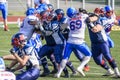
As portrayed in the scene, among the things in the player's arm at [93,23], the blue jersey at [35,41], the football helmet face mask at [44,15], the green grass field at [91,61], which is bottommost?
the green grass field at [91,61]

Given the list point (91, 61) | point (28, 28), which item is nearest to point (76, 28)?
point (28, 28)

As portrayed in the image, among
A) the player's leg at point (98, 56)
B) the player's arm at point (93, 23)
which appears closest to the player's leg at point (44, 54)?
the player's leg at point (98, 56)

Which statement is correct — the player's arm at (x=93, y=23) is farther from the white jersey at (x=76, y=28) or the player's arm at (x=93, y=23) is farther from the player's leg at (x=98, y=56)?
the player's leg at (x=98, y=56)

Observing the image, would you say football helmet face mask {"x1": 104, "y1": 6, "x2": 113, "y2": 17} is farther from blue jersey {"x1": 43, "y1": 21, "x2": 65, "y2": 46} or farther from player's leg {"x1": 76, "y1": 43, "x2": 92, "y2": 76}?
blue jersey {"x1": 43, "y1": 21, "x2": 65, "y2": 46}

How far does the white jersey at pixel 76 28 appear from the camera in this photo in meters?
11.6

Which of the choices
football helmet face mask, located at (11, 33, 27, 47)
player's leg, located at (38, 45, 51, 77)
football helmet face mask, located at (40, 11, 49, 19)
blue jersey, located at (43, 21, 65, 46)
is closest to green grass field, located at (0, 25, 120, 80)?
player's leg, located at (38, 45, 51, 77)

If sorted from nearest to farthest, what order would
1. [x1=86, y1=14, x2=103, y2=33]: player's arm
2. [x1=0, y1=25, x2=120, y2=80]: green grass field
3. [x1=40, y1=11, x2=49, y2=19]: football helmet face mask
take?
[x1=86, y1=14, x2=103, y2=33]: player's arm, [x1=0, y1=25, x2=120, y2=80]: green grass field, [x1=40, y1=11, x2=49, y2=19]: football helmet face mask

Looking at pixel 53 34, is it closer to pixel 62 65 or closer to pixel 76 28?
pixel 76 28

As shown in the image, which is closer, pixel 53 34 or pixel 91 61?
pixel 53 34

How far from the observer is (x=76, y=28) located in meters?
11.6

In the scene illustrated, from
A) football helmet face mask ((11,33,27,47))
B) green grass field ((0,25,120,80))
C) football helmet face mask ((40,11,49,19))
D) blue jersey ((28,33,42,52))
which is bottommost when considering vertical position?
green grass field ((0,25,120,80))

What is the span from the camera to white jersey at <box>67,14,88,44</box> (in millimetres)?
11609

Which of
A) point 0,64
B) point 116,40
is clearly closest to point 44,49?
point 0,64

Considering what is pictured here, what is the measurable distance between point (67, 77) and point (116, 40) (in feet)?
24.8
